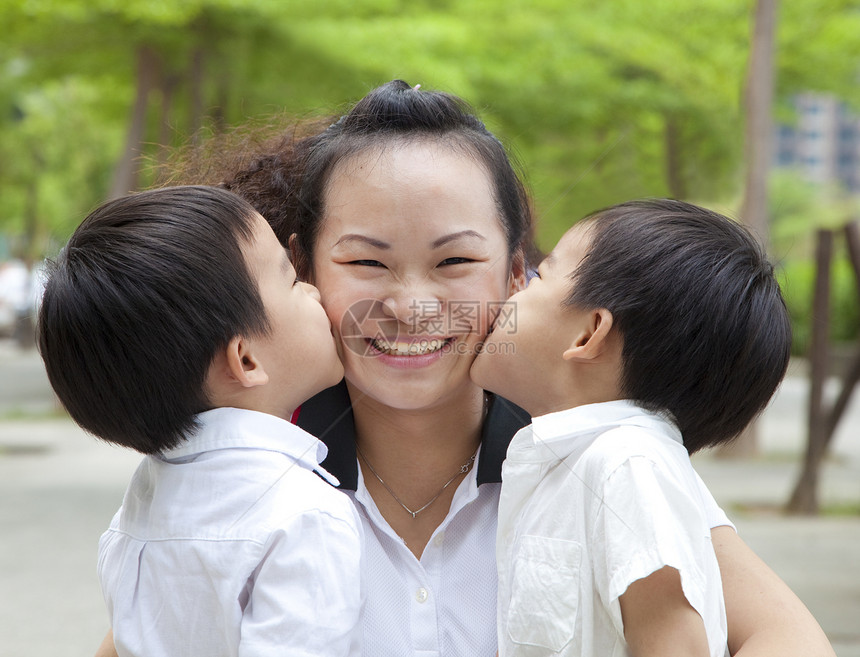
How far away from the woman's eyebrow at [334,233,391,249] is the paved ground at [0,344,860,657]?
2.24 m

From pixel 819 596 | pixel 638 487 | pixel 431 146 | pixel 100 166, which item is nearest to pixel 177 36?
pixel 819 596

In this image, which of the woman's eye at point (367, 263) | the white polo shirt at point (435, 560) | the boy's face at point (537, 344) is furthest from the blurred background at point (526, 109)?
the white polo shirt at point (435, 560)

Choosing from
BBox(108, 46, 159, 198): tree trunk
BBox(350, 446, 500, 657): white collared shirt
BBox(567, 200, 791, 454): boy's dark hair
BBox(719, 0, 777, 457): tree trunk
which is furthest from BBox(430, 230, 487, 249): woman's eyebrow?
BBox(108, 46, 159, 198): tree trunk

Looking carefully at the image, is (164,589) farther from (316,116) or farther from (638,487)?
(316,116)

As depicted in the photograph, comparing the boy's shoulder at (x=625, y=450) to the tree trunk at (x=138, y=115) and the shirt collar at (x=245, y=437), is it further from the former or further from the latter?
the tree trunk at (x=138, y=115)

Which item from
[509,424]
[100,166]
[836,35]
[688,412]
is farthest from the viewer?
[100,166]

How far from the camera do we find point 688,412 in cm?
163

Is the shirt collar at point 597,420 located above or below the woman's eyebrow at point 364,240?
→ below

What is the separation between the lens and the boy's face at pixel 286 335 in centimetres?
167

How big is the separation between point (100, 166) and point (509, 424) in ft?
67.6

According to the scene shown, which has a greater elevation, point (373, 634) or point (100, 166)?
point (373, 634)

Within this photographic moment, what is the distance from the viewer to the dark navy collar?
1.86m

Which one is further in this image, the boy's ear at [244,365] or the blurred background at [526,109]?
the blurred background at [526,109]

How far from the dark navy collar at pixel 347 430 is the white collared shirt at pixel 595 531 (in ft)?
0.68
